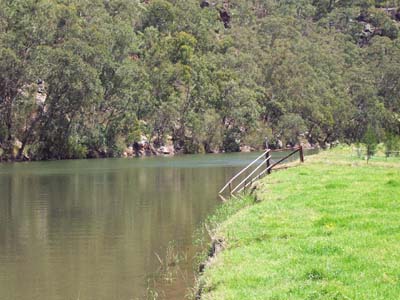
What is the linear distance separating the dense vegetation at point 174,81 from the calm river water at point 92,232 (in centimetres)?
1670

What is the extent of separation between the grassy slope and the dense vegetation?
81.7 ft

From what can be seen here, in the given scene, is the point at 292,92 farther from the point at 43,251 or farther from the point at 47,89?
the point at 43,251

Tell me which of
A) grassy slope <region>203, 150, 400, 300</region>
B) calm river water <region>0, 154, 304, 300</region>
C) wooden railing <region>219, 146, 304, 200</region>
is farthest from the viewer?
wooden railing <region>219, 146, 304, 200</region>

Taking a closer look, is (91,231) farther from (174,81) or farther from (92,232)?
(174,81)

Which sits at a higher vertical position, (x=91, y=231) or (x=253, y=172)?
(x=253, y=172)

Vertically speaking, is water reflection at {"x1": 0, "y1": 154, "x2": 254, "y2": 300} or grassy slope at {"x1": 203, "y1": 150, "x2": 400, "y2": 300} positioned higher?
grassy slope at {"x1": 203, "y1": 150, "x2": 400, "y2": 300}

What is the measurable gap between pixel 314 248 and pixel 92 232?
13137mm

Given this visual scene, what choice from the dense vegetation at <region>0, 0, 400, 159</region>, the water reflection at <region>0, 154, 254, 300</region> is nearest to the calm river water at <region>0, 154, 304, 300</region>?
the water reflection at <region>0, 154, 254, 300</region>

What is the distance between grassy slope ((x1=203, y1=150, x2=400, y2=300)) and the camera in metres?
11.0

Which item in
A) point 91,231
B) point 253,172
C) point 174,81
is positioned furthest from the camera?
point 174,81

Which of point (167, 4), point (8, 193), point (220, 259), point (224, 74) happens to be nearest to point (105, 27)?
point (224, 74)

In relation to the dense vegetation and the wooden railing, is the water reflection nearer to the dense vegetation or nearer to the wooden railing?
the wooden railing

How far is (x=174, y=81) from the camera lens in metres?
114

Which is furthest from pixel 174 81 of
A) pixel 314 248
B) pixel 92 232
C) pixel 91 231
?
pixel 314 248
